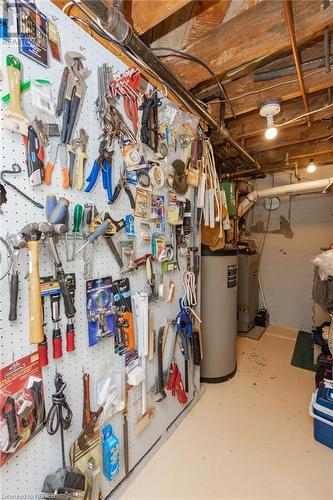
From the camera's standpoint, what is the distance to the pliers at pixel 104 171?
1.05m

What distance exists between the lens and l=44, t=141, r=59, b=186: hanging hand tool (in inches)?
35.1

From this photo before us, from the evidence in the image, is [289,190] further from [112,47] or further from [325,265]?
[112,47]

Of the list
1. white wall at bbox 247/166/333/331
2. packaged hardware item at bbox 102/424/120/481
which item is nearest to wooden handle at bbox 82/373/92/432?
packaged hardware item at bbox 102/424/120/481

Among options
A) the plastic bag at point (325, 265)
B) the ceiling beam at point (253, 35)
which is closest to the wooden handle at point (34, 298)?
the ceiling beam at point (253, 35)

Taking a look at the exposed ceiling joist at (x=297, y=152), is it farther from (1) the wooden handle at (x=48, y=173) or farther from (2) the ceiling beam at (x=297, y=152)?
(1) the wooden handle at (x=48, y=173)

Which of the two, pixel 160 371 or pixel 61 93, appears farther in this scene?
pixel 160 371

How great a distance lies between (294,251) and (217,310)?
217cm

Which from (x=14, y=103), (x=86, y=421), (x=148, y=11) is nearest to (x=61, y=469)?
(x=86, y=421)

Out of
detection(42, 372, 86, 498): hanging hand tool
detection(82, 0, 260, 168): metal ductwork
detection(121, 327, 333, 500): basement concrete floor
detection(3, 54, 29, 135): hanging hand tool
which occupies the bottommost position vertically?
detection(121, 327, 333, 500): basement concrete floor

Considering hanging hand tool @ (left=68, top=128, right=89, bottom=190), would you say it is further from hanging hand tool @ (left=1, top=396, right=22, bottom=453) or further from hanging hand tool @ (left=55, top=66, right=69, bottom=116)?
hanging hand tool @ (left=1, top=396, right=22, bottom=453)

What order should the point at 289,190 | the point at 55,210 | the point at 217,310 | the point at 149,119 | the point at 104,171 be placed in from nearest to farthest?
the point at 55,210 → the point at 104,171 → the point at 149,119 → the point at 217,310 → the point at 289,190

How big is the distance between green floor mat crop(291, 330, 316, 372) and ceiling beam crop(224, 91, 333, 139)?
7.99 ft

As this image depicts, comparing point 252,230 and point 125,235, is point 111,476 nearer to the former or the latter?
point 125,235

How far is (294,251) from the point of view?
148 inches
